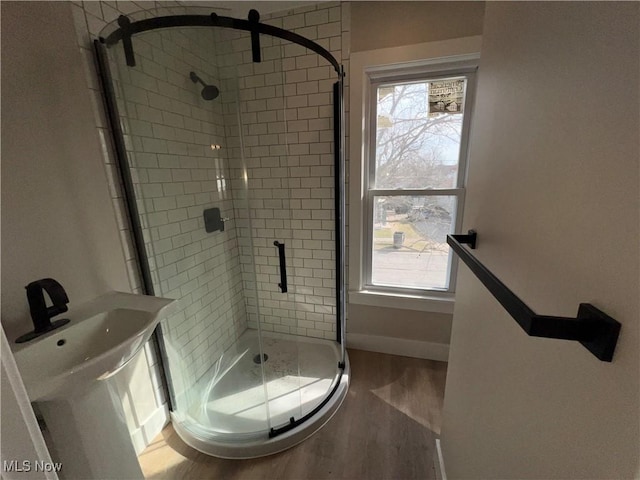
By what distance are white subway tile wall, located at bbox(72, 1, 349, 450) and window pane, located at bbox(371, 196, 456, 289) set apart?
403mm

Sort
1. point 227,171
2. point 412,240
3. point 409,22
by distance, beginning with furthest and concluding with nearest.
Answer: point 412,240, point 227,171, point 409,22

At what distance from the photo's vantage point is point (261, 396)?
5.42 feet

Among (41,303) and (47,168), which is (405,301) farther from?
(47,168)

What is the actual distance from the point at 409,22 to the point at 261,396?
2.51 m

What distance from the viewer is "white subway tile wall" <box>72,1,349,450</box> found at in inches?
52.1

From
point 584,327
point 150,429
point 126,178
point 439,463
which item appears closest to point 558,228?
point 584,327

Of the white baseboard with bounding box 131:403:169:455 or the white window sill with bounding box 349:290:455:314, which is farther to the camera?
the white window sill with bounding box 349:290:455:314

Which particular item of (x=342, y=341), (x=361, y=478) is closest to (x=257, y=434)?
(x=361, y=478)

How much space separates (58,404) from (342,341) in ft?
5.30

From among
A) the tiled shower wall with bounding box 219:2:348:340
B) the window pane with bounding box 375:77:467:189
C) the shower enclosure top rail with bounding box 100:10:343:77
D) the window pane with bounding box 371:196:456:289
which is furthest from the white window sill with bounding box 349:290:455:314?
the shower enclosure top rail with bounding box 100:10:343:77

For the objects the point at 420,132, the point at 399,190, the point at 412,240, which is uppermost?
the point at 420,132

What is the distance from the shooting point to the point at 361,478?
1269mm

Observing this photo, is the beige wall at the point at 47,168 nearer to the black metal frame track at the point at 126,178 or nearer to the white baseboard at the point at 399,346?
the black metal frame track at the point at 126,178

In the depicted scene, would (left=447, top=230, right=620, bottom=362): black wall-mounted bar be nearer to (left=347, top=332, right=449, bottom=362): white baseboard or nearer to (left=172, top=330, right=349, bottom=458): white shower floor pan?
(left=172, top=330, right=349, bottom=458): white shower floor pan
